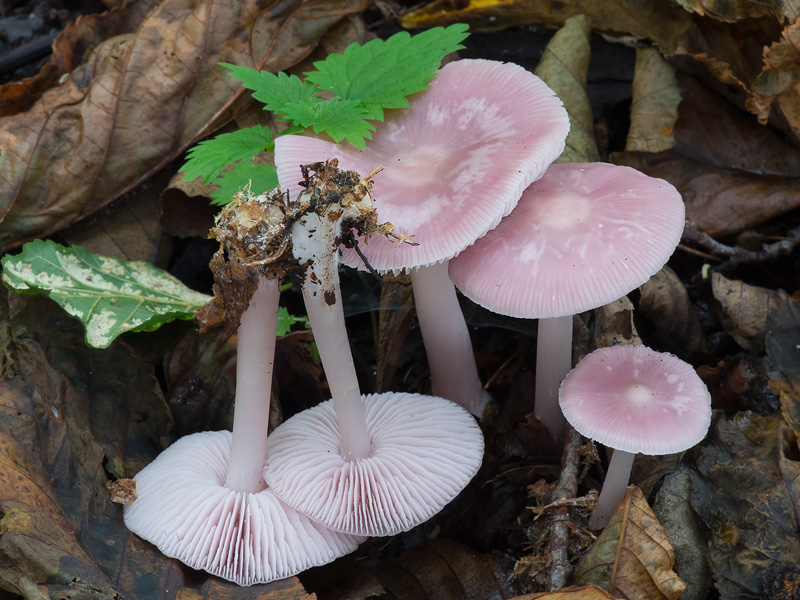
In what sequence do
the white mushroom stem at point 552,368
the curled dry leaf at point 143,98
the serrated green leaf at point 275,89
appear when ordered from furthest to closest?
the curled dry leaf at point 143,98 < the white mushroom stem at point 552,368 < the serrated green leaf at point 275,89

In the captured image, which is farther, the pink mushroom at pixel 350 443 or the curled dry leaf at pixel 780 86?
the curled dry leaf at pixel 780 86

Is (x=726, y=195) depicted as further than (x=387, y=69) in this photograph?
Yes

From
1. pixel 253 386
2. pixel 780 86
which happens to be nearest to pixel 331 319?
pixel 253 386

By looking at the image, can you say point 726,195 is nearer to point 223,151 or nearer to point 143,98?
point 223,151

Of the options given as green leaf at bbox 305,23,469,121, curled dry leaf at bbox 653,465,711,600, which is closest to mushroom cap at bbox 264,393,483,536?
curled dry leaf at bbox 653,465,711,600

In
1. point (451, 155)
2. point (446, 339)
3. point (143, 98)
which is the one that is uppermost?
point (143, 98)

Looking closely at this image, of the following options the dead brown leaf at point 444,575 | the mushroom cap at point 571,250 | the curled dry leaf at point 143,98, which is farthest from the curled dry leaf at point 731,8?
the dead brown leaf at point 444,575

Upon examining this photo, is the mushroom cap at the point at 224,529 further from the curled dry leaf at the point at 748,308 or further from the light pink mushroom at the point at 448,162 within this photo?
the curled dry leaf at the point at 748,308

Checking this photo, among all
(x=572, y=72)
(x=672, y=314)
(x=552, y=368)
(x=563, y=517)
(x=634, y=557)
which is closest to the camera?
(x=634, y=557)
